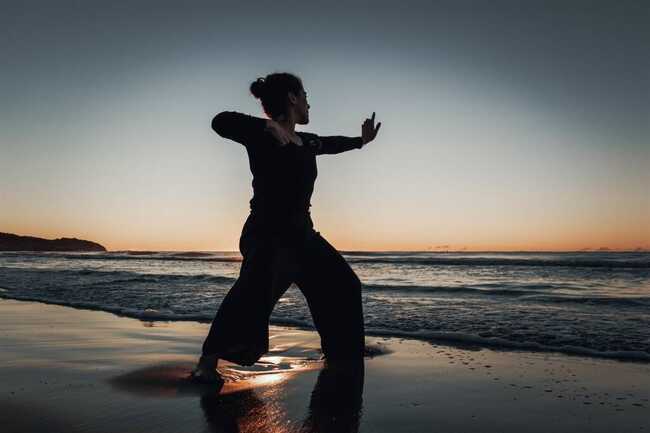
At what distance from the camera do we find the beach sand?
7.88 feet

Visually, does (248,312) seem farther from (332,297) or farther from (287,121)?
(287,121)

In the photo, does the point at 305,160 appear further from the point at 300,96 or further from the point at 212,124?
the point at 212,124

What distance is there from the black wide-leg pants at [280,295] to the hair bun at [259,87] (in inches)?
36.3

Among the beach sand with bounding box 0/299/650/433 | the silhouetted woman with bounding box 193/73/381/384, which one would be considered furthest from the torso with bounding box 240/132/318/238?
the beach sand with bounding box 0/299/650/433

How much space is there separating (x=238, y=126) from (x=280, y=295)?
3.86 feet

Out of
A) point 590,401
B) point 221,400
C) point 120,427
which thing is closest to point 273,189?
point 221,400

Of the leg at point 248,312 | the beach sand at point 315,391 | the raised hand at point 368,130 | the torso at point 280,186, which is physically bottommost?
the beach sand at point 315,391

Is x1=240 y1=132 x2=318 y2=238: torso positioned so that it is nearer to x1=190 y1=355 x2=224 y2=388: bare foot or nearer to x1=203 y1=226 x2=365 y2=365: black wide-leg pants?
x1=203 y1=226 x2=365 y2=365: black wide-leg pants

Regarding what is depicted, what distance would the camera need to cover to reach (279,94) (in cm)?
321

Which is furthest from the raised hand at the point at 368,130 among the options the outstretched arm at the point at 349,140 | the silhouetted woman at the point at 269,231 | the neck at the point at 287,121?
the neck at the point at 287,121

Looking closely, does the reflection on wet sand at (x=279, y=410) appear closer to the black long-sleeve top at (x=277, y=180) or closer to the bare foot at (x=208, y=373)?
the bare foot at (x=208, y=373)

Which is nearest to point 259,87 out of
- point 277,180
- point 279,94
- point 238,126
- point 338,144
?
point 279,94

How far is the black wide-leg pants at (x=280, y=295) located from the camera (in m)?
3.20

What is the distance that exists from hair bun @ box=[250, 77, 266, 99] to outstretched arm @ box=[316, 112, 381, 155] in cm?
65
